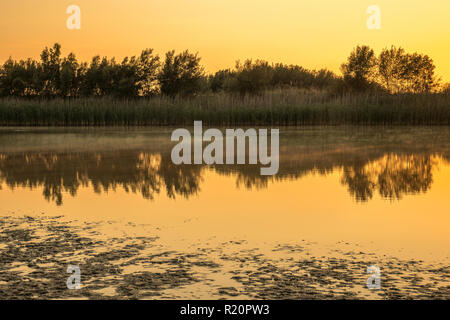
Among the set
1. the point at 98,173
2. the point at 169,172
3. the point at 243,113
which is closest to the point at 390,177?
the point at 169,172

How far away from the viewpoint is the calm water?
4441mm

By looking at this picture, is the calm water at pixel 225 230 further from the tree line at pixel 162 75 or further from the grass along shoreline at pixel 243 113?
the tree line at pixel 162 75

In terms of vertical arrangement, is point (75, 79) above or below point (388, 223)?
above

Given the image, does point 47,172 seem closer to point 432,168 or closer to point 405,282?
point 432,168

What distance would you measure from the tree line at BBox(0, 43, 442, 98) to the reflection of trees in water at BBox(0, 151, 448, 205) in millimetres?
31653

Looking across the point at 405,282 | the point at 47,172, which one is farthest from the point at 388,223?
the point at 47,172

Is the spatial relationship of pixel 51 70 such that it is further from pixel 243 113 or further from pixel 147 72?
pixel 243 113

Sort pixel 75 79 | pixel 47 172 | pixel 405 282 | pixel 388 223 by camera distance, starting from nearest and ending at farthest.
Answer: pixel 405 282
pixel 388 223
pixel 47 172
pixel 75 79

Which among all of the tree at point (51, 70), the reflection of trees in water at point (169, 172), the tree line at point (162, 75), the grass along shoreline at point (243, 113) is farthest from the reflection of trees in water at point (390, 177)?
the tree at point (51, 70)

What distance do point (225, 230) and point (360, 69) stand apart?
162ft

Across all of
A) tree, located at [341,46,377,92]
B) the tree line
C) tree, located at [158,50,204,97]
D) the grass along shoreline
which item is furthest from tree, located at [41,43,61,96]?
tree, located at [341,46,377,92]

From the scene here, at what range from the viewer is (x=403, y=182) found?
1008 centimetres

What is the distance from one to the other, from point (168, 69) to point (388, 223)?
43354 millimetres
